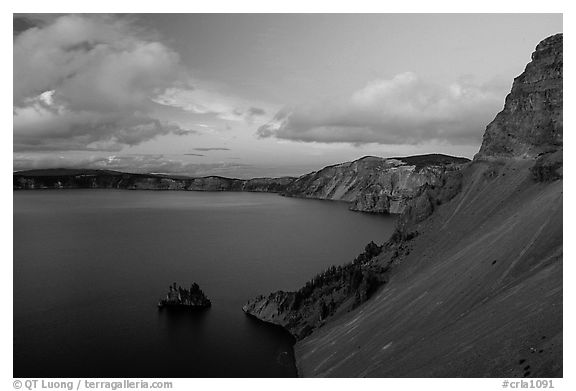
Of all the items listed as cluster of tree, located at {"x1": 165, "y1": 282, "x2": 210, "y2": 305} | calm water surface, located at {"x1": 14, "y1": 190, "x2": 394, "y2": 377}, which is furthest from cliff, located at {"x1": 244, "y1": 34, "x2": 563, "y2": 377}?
cluster of tree, located at {"x1": 165, "y1": 282, "x2": 210, "y2": 305}

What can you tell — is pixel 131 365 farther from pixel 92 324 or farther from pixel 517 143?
pixel 517 143

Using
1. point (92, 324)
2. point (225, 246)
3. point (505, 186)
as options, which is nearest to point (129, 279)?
point (92, 324)

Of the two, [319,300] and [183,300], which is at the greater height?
[319,300]

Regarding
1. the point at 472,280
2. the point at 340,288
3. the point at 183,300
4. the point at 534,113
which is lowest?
the point at 183,300

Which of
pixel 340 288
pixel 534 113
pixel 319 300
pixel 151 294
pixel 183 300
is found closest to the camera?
pixel 319 300

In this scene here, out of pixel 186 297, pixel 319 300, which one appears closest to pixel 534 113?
pixel 319 300

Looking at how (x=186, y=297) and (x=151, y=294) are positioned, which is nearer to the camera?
(x=186, y=297)

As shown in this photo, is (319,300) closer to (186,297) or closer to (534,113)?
(186,297)

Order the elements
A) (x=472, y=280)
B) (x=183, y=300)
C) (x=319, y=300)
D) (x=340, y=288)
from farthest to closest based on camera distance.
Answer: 1. (x=183, y=300)
2. (x=340, y=288)
3. (x=319, y=300)
4. (x=472, y=280)
